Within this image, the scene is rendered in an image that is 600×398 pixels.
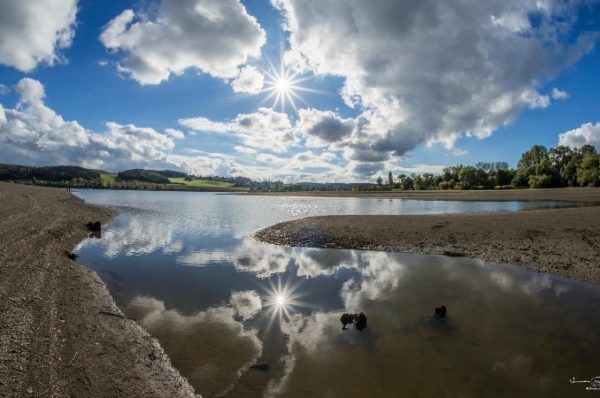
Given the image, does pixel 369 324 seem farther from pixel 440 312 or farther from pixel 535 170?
pixel 535 170

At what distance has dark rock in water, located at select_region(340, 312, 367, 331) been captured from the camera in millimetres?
11430

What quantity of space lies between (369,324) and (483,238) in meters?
18.8

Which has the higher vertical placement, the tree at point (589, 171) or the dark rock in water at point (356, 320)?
the tree at point (589, 171)

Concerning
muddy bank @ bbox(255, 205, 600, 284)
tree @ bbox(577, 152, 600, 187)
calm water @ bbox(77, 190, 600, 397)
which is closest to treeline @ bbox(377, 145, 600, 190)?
tree @ bbox(577, 152, 600, 187)

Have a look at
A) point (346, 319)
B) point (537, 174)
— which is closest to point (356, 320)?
point (346, 319)

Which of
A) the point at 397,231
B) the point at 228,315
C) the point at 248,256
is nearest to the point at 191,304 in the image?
the point at 228,315

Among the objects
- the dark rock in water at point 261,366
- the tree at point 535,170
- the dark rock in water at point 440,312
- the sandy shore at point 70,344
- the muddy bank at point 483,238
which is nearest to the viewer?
the sandy shore at point 70,344

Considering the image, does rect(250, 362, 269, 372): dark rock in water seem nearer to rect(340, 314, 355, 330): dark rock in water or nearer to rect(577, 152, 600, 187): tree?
rect(340, 314, 355, 330): dark rock in water

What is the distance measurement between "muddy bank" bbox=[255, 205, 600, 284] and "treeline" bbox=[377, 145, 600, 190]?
92.8m

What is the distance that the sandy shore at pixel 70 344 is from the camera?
24.5 ft

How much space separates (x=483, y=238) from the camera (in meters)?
26.1

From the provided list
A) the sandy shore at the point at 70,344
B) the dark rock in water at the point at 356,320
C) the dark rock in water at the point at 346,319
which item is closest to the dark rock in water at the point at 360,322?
the dark rock in water at the point at 356,320

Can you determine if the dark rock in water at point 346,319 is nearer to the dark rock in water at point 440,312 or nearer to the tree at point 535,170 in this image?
the dark rock in water at point 440,312

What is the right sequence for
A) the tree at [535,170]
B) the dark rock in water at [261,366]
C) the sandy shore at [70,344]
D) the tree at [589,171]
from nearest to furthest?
the sandy shore at [70,344] → the dark rock in water at [261,366] → the tree at [589,171] → the tree at [535,170]
